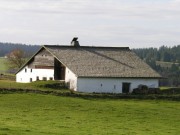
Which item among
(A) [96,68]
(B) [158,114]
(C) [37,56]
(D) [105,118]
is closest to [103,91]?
(A) [96,68]

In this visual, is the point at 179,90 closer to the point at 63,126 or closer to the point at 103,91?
the point at 103,91

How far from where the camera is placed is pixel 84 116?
1486 inches

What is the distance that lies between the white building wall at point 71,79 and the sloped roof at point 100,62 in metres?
0.46

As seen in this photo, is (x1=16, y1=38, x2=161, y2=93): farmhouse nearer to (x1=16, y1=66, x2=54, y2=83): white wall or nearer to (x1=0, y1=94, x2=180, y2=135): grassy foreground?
(x1=16, y1=66, x2=54, y2=83): white wall

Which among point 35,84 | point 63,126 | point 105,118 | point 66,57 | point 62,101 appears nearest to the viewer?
point 63,126

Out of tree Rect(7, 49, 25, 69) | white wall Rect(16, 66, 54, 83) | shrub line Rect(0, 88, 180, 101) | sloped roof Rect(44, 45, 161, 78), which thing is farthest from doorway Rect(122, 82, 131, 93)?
tree Rect(7, 49, 25, 69)

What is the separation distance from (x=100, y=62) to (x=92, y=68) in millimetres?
2857

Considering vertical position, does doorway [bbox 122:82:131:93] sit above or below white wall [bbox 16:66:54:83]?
below

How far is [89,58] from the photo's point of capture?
63.5m

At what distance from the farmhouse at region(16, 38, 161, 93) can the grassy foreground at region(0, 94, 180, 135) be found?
26.8 ft

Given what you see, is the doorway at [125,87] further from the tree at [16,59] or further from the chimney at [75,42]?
the tree at [16,59]

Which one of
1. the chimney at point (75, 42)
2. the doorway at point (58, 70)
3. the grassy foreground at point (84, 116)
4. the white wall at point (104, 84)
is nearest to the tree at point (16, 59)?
the chimney at point (75, 42)

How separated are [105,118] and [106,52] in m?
30.2

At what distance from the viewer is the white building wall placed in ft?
190
